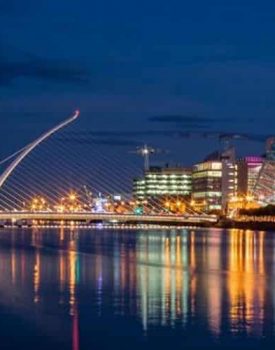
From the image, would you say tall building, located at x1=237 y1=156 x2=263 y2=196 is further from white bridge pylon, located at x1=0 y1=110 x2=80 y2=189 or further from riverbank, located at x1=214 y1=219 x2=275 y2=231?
white bridge pylon, located at x1=0 y1=110 x2=80 y2=189

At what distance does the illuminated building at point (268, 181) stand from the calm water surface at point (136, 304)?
239 ft

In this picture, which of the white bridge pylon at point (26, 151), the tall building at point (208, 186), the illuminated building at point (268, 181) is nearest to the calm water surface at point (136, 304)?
the white bridge pylon at point (26, 151)

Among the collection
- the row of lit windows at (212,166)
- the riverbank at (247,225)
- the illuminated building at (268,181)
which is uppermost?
the row of lit windows at (212,166)

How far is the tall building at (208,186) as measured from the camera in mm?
136750

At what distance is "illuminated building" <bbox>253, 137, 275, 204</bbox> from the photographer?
106125mm

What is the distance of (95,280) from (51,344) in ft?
35.5

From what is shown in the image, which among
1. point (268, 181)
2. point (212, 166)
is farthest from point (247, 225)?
point (212, 166)

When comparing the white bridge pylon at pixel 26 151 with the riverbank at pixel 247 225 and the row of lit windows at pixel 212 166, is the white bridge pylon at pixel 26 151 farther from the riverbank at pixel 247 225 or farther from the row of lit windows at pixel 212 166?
the row of lit windows at pixel 212 166

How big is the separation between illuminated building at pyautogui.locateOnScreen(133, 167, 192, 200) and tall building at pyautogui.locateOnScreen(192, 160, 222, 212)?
9.13 feet

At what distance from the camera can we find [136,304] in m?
19.8

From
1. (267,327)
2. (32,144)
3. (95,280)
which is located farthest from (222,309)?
(32,144)

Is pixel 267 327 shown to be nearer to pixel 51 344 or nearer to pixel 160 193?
pixel 51 344

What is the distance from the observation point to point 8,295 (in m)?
A: 21.6

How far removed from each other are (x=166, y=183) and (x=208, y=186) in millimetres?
11921
